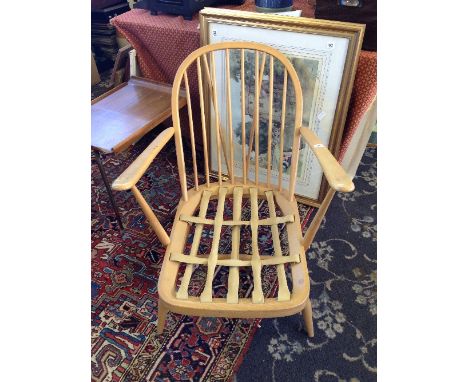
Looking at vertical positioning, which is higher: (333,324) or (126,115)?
(126,115)

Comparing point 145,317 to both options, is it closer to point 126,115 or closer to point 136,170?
point 136,170

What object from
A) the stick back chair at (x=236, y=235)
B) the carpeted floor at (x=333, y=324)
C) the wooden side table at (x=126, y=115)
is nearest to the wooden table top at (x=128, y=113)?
the wooden side table at (x=126, y=115)

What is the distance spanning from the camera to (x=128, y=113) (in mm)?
1670

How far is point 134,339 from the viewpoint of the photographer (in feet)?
4.43

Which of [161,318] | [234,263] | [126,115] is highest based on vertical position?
[126,115]


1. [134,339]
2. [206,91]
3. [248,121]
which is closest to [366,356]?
[134,339]

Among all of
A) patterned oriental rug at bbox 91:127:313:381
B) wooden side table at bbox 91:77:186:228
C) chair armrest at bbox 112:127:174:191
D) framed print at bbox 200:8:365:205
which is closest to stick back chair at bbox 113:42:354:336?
chair armrest at bbox 112:127:174:191

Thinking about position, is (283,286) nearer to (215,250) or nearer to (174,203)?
(215,250)

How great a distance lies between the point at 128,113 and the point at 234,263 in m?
0.92

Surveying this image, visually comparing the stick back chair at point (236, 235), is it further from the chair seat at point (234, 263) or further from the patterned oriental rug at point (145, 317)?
the patterned oriental rug at point (145, 317)

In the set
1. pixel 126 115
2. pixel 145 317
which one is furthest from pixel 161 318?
pixel 126 115

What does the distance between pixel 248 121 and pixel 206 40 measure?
397mm

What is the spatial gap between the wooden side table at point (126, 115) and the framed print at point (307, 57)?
0.86 feet

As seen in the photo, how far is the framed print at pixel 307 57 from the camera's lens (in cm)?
133
